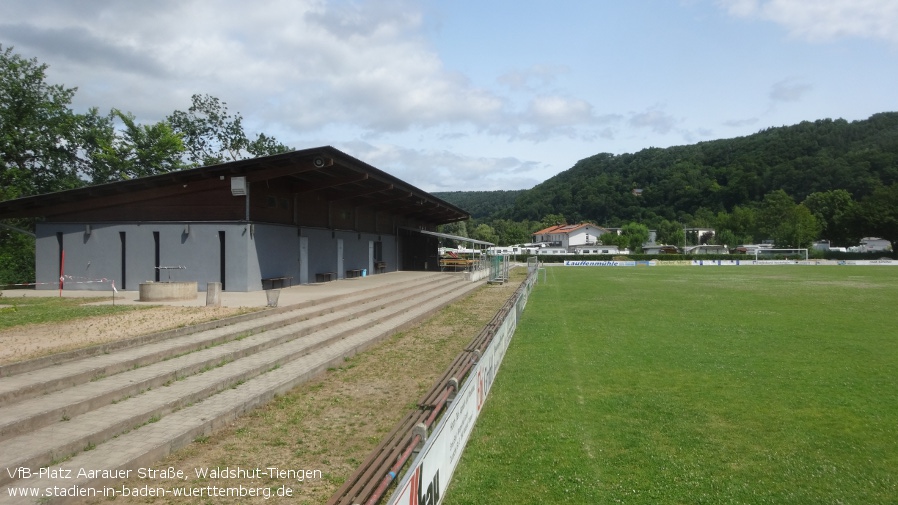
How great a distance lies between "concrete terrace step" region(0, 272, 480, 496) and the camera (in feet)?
16.2

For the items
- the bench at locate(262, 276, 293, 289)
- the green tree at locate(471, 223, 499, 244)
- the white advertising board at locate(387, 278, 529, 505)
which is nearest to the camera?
Answer: the white advertising board at locate(387, 278, 529, 505)

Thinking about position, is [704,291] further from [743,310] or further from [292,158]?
[292,158]

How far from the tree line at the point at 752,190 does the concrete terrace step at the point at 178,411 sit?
94.9 m

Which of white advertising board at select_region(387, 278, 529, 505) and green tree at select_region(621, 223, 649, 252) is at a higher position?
green tree at select_region(621, 223, 649, 252)

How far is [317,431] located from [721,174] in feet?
446

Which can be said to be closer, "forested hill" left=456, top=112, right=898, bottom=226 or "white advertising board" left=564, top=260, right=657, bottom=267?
"white advertising board" left=564, top=260, right=657, bottom=267

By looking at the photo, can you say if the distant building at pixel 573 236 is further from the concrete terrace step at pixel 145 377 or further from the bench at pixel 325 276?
the concrete terrace step at pixel 145 377

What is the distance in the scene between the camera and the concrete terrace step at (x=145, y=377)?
547 centimetres

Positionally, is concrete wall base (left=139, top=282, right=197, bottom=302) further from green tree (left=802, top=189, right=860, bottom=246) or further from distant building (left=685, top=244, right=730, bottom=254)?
distant building (left=685, top=244, right=730, bottom=254)

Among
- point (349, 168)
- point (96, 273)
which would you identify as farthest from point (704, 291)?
point (96, 273)

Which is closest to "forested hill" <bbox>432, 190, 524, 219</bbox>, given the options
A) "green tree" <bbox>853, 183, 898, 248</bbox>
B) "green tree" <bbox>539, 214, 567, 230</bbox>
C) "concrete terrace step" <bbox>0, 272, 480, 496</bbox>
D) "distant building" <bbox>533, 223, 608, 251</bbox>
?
"green tree" <bbox>539, 214, 567, 230</bbox>

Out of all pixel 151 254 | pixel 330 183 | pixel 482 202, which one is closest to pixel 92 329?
pixel 151 254

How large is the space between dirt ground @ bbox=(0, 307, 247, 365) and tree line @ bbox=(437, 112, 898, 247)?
314ft

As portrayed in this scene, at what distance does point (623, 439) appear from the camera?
238 inches
